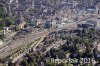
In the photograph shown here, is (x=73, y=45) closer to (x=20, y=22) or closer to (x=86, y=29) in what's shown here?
(x=86, y=29)

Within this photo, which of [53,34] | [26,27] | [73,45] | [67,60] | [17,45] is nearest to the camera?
[67,60]

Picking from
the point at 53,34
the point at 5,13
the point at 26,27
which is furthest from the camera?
the point at 5,13

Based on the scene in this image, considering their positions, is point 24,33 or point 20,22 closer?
point 24,33

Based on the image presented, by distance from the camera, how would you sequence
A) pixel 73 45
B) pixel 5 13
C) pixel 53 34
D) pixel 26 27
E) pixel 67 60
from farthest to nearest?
1. pixel 5 13
2. pixel 26 27
3. pixel 53 34
4. pixel 73 45
5. pixel 67 60

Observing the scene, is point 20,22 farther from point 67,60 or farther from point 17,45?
point 67,60

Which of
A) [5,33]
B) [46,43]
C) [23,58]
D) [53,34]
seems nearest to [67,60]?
[23,58]

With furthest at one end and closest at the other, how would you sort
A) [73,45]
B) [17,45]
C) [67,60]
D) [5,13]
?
[5,13]
[17,45]
[73,45]
[67,60]

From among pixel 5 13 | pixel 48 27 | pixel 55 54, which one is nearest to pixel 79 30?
pixel 48 27

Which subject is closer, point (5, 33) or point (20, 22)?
point (5, 33)

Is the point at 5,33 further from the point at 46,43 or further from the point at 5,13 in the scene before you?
the point at 5,13
